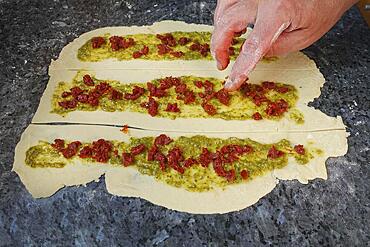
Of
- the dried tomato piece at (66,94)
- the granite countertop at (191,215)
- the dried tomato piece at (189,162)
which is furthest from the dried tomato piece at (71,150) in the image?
the dried tomato piece at (189,162)

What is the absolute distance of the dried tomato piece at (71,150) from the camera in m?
1.60

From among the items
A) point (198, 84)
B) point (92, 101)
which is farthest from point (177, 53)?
point (92, 101)

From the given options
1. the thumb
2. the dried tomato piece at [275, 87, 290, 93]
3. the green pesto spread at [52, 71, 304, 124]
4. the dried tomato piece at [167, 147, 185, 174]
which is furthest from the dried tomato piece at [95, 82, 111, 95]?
the dried tomato piece at [275, 87, 290, 93]

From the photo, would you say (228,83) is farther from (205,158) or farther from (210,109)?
(205,158)

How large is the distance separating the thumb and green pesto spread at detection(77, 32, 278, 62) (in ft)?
1.02

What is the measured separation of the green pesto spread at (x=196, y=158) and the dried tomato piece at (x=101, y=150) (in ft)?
0.04

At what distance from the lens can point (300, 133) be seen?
5.57 feet

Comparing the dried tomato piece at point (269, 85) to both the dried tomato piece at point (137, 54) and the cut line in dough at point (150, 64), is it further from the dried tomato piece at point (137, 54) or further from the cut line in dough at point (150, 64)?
the dried tomato piece at point (137, 54)

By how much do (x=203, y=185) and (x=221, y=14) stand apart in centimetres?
59

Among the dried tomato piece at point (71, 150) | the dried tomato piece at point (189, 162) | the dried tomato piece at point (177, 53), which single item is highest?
the dried tomato piece at point (177, 53)

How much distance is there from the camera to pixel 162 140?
1643mm

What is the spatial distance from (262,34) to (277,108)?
0.27 metres

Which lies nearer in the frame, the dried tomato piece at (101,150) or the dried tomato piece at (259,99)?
the dried tomato piece at (101,150)

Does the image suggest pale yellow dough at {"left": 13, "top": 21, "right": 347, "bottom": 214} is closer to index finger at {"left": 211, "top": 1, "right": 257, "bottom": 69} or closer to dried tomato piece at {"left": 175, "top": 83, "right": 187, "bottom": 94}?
dried tomato piece at {"left": 175, "top": 83, "right": 187, "bottom": 94}
